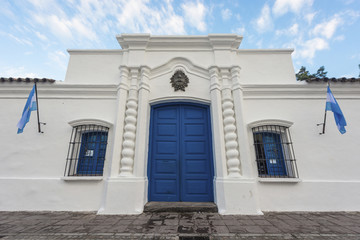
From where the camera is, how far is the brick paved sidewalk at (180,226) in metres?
2.49

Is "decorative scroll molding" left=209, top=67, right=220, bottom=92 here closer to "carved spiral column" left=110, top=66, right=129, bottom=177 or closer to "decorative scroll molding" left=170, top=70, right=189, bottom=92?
"decorative scroll molding" left=170, top=70, right=189, bottom=92

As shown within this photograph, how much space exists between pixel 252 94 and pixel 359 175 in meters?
3.36

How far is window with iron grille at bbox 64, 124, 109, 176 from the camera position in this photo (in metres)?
4.18

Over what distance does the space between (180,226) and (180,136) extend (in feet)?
7.11

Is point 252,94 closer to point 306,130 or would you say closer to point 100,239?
point 306,130

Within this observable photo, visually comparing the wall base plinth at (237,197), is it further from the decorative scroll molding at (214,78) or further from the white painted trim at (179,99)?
the decorative scroll molding at (214,78)

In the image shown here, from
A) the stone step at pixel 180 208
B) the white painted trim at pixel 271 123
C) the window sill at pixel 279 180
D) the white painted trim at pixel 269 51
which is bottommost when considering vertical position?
the stone step at pixel 180 208

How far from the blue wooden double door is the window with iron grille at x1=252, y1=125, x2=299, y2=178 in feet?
4.58

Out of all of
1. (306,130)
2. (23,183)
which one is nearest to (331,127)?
(306,130)

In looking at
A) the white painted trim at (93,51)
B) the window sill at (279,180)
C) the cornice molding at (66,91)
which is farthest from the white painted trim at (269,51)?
the cornice molding at (66,91)

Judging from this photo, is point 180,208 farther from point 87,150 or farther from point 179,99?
point 87,150

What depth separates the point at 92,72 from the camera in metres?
5.02

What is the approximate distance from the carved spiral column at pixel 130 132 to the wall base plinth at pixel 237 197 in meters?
2.28

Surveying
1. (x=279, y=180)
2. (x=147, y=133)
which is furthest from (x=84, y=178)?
(x=279, y=180)
